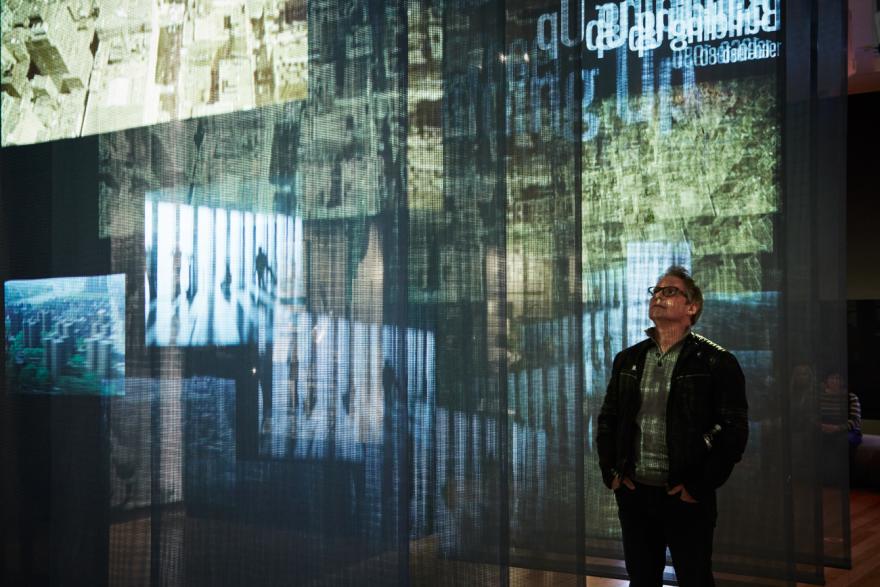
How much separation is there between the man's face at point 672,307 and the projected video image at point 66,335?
4.77 ft

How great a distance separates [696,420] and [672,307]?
1.09 ft

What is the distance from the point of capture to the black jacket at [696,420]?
97.0 inches

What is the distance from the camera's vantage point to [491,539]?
247 centimetres

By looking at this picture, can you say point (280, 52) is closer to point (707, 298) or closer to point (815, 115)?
point (707, 298)

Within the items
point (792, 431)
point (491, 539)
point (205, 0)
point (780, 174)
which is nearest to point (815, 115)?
point (780, 174)

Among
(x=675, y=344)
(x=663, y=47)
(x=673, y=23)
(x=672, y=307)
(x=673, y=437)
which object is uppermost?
(x=673, y=23)

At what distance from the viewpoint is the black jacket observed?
2465mm

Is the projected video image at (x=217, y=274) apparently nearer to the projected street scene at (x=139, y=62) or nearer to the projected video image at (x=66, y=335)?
the projected video image at (x=66, y=335)

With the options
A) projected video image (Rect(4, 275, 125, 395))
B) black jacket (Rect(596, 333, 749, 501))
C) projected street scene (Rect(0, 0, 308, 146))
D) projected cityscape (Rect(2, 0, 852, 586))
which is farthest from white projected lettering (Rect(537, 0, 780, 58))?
projected video image (Rect(4, 275, 125, 395))

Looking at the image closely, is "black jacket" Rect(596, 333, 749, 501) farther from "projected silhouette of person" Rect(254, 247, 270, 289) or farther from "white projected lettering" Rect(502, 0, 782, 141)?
"white projected lettering" Rect(502, 0, 782, 141)

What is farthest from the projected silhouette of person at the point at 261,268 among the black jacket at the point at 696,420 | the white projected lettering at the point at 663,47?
the white projected lettering at the point at 663,47

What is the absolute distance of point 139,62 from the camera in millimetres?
2074

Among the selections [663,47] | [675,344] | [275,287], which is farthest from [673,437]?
[663,47]

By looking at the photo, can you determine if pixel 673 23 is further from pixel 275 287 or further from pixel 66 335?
pixel 66 335
